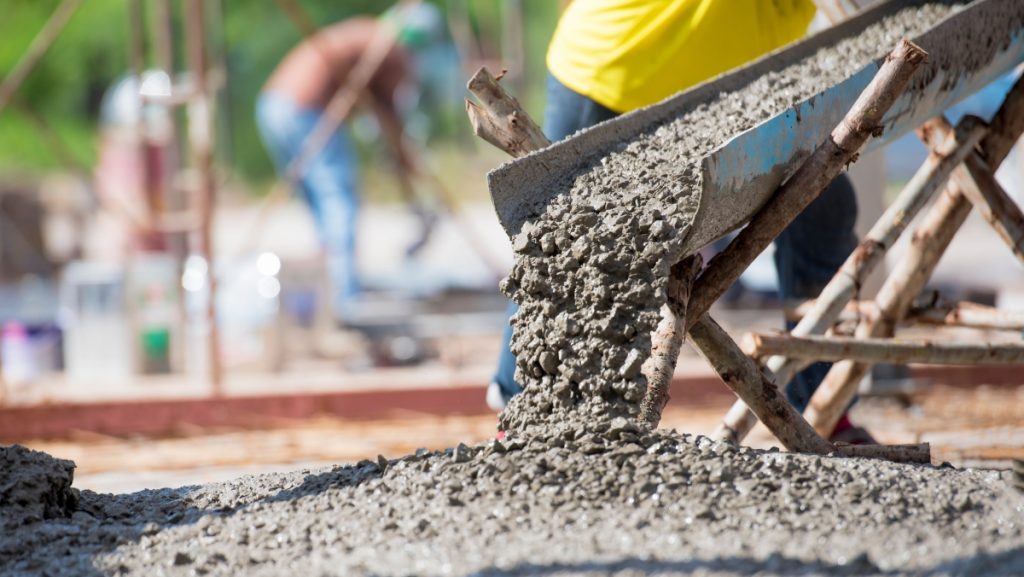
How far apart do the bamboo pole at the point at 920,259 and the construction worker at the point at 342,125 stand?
4.00m

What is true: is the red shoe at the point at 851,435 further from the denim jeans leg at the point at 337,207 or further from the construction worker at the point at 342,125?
the denim jeans leg at the point at 337,207

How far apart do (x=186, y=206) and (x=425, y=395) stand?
11.0ft

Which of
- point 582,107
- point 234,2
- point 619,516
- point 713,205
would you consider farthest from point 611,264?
point 234,2

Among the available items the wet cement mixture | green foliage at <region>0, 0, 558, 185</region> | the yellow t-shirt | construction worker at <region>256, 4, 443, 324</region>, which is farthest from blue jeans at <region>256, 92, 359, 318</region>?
green foliage at <region>0, 0, 558, 185</region>

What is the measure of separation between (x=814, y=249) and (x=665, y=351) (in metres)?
1.30

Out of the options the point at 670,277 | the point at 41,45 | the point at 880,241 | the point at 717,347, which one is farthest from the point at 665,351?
the point at 41,45

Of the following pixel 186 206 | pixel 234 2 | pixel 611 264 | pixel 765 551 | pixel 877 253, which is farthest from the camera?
pixel 234 2

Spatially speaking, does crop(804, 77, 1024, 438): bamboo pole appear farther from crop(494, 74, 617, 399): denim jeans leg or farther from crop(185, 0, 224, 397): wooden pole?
crop(185, 0, 224, 397): wooden pole

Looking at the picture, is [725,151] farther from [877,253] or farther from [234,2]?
[234,2]

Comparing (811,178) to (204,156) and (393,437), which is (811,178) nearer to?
(393,437)

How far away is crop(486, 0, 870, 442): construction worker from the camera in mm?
3336

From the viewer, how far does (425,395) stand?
548 cm

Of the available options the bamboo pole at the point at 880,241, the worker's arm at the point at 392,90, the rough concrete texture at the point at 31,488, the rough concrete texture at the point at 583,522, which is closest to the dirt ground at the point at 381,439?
the bamboo pole at the point at 880,241

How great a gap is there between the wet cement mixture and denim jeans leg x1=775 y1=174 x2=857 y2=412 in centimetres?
87
